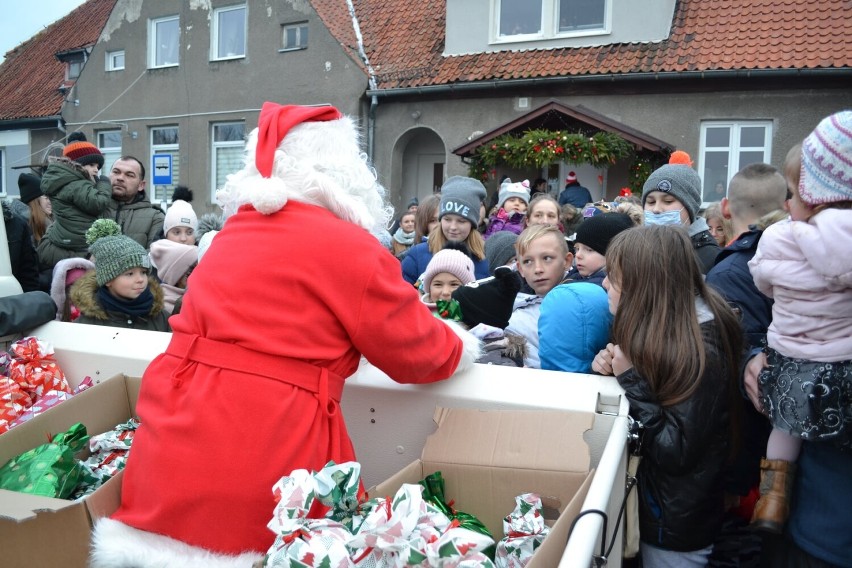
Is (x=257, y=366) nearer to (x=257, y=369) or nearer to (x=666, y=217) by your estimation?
(x=257, y=369)

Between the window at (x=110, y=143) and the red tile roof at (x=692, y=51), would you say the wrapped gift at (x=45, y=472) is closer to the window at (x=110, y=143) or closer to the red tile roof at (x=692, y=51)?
the red tile roof at (x=692, y=51)

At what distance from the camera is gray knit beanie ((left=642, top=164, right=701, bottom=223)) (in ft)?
12.4

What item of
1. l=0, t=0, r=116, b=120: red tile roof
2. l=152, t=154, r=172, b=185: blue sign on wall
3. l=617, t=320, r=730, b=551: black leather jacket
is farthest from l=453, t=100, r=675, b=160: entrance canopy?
l=0, t=0, r=116, b=120: red tile roof

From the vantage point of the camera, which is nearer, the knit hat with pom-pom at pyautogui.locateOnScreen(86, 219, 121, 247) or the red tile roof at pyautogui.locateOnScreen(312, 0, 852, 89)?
the knit hat with pom-pom at pyautogui.locateOnScreen(86, 219, 121, 247)

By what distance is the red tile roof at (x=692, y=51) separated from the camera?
36.2 feet

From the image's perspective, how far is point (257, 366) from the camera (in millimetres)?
1755

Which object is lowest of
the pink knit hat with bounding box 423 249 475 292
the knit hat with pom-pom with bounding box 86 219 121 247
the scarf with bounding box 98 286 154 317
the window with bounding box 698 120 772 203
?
the scarf with bounding box 98 286 154 317

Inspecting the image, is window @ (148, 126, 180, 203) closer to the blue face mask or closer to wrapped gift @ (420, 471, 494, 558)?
the blue face mask

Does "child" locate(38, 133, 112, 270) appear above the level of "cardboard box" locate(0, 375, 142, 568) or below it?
above

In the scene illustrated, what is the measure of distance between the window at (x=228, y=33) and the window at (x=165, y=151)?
2.29m

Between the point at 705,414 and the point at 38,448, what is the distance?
6.67 ft

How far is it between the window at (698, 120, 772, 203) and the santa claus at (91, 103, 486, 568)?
11.2 m

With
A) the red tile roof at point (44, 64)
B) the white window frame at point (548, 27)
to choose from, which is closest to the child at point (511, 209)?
the white window frame at point (548, 27)

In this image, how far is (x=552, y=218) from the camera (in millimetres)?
5016
